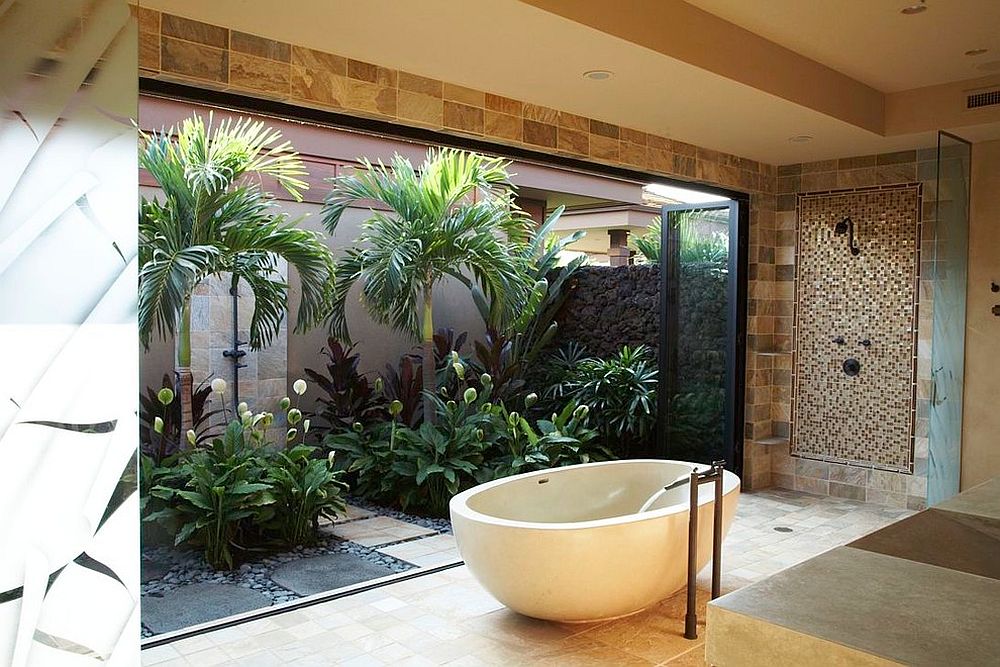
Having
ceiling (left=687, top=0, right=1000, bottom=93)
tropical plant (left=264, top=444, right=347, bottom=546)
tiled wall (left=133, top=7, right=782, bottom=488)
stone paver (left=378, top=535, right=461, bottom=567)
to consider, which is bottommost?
stone paver (left=378, top=535, right=461, bottom=567)

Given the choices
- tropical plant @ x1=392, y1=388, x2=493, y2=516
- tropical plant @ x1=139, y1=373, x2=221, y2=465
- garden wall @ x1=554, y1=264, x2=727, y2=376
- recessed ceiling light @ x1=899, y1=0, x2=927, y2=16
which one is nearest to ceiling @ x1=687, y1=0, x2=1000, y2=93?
recessed ceiling light @ x1=899, y1=0, x2=927, y2=16

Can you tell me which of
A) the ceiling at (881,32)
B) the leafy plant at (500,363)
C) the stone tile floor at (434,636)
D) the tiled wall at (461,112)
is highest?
the ceiling at (881,32)

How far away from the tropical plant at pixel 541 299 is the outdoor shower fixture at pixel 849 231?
2.36m

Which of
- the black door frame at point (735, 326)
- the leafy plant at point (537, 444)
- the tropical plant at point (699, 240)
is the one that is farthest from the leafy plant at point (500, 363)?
the black door frame at point (735, 326)

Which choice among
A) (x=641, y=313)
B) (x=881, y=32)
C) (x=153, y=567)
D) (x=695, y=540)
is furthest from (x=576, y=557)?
(x=641, y=313)

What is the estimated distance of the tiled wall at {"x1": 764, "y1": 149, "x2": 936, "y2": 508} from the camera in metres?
5.84

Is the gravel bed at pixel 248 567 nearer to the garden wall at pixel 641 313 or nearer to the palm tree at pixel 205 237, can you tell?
the palm tree at pixel 205 237

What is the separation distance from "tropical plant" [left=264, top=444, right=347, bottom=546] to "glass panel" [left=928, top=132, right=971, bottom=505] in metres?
3.87

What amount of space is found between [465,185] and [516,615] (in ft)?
10.8

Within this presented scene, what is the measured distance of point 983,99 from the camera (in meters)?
4.96

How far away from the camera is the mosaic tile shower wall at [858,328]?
595 cm

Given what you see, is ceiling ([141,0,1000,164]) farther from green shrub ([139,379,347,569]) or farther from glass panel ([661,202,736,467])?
green shrub ([139,379,347,569])

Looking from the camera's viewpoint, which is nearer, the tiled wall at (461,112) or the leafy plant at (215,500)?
the tiled wall at (461,112)

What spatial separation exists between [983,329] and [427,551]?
3.96 m
